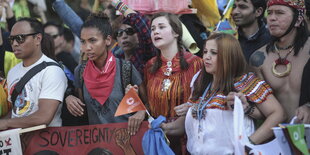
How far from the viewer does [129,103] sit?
5.51m

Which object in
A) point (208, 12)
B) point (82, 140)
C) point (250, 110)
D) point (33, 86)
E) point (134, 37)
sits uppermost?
point (208, 12)

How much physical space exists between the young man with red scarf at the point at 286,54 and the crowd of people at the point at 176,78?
1 cm

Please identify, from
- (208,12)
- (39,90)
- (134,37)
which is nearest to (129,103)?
(39,90)

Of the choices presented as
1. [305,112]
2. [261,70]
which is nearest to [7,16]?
[261,70]

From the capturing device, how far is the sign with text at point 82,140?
5715 millimetres

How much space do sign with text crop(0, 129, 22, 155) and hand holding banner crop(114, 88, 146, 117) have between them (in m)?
1.14

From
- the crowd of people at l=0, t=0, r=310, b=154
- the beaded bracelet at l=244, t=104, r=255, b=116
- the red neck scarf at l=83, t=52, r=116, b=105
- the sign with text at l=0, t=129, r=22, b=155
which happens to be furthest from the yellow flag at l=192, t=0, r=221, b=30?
the sign with text at l=0, t=129, r=22, b=155

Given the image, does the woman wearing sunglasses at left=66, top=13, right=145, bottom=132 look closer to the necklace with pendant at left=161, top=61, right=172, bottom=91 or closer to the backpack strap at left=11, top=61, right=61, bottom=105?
the necklace with pendant at left=161, top=61, right=172, bottom=91

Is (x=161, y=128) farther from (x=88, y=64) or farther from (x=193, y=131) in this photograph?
(x=88, y=64)

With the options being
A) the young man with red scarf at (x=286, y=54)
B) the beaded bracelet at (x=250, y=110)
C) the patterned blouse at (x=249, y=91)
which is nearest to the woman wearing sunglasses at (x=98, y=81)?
the patterned blouse at (x=249, y=91)

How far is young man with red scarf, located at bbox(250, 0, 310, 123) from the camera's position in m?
5.26

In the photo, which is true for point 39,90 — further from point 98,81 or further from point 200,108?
point 200,108

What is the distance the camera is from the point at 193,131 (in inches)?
209

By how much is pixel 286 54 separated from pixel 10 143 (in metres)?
3.13
